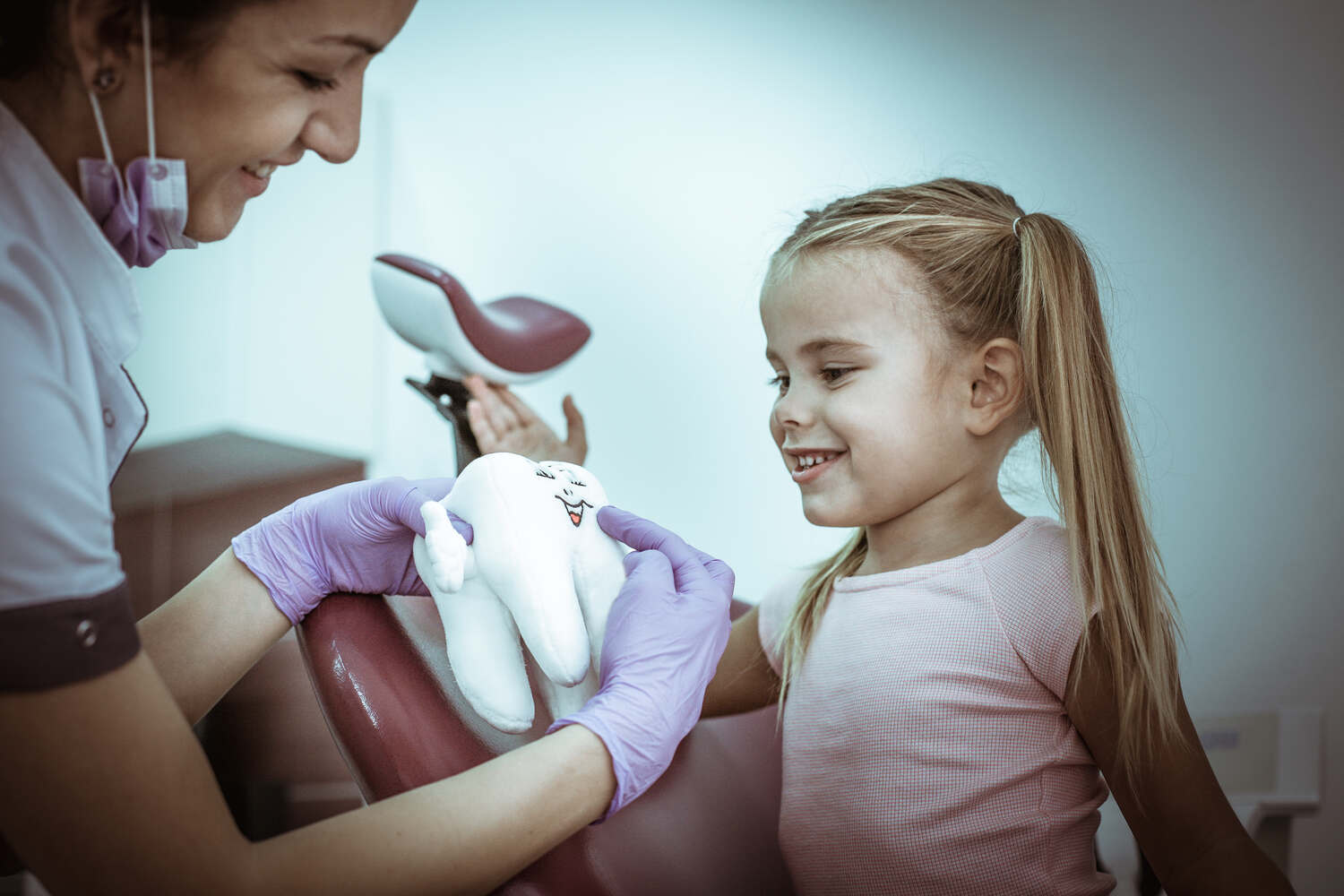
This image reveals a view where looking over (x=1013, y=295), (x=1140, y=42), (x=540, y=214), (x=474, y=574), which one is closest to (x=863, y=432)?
(x=1013, y=295)

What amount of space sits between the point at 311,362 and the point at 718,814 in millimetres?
1635

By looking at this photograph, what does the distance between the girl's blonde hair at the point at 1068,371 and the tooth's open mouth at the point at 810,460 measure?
0.51 ft

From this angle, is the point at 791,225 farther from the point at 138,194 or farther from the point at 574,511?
the point at 138,194

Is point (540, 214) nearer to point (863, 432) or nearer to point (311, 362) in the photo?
point (311, 362)

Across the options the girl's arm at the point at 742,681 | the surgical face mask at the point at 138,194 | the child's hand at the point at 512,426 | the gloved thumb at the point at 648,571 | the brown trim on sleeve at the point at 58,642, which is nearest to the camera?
the brown trim on sleeve at the point at 58,642

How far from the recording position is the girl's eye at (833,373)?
0.90m

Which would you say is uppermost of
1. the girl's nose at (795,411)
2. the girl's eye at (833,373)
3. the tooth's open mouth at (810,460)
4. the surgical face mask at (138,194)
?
the surgical face mask at (138,194)

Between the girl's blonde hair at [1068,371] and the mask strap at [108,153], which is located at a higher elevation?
the mask strap at [108,153]

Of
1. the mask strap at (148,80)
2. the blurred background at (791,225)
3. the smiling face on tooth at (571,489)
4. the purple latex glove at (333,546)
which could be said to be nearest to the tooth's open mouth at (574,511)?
the smiling face on tooth at (571,489)

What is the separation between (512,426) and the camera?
54.6 inches

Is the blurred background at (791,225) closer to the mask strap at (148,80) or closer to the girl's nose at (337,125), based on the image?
the girl's nose at (337,125)

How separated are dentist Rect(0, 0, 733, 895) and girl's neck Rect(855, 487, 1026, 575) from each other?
26 cm

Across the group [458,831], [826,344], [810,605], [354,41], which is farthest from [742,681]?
[354,41]

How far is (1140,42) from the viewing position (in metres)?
1.47
